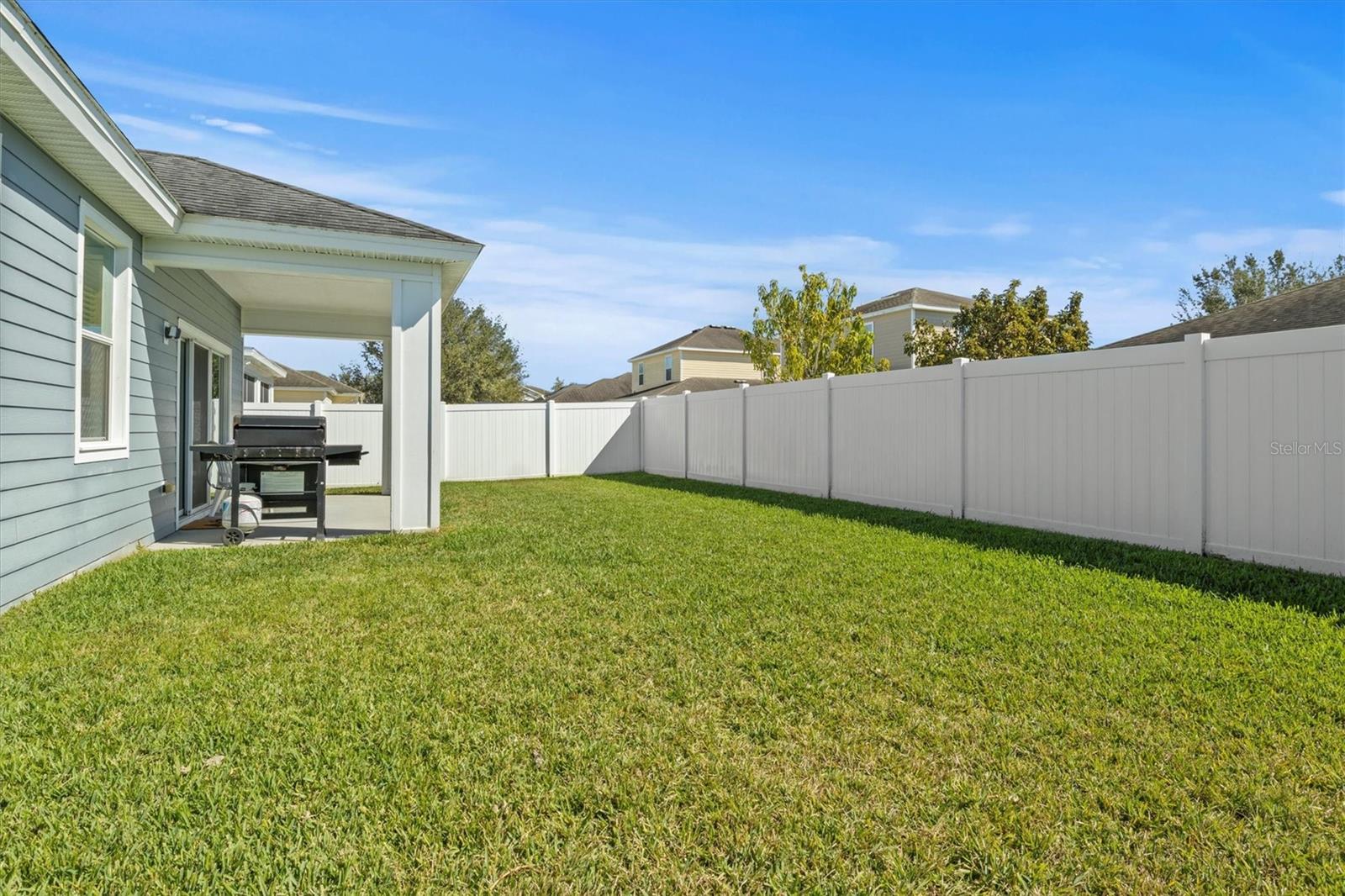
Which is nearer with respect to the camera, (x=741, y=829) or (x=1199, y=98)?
(x=741, y=829)

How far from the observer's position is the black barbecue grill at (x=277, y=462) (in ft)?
23.4

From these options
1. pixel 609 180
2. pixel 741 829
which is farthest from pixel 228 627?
pixel 609 180

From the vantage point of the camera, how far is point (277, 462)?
728 cm

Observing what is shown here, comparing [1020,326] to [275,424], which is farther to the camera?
[1020,326]

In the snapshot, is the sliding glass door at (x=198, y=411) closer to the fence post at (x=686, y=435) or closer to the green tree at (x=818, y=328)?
the fence post at (x=686, y=435)

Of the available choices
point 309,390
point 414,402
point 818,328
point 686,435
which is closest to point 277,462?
point 414,402

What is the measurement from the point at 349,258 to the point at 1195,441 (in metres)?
8.15

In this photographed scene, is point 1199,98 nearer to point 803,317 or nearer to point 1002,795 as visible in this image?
point 803,317

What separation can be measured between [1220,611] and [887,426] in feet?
17.7

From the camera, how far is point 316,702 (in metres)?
3.06

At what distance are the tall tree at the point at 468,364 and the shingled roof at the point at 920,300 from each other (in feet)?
56.5

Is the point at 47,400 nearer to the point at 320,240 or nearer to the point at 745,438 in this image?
the point at 320,240

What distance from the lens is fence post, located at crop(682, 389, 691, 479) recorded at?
48.6 ft
